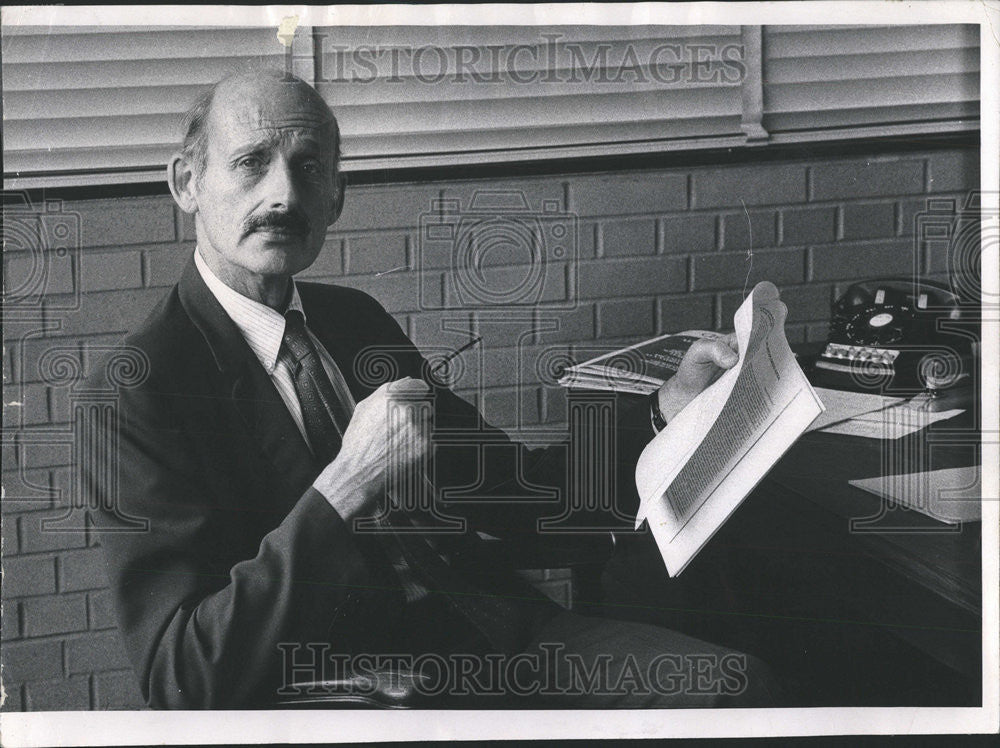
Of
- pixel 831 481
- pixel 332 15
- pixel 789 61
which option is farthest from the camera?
pixel 789 61

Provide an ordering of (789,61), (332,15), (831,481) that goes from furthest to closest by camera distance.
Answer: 1. (789,61)
2. (332,15)
3. (831,481)

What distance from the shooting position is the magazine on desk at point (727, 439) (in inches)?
54.1

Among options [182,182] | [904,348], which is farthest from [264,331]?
[904,348]

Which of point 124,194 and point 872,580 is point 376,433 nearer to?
point 124,194

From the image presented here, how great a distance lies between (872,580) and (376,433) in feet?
2.62

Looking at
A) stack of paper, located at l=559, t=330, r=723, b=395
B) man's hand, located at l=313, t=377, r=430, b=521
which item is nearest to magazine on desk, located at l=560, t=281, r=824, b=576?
stack of paper, located at l=559, t=330, r=723, b=395

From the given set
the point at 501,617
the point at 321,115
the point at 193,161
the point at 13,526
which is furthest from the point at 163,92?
the point at 501,617

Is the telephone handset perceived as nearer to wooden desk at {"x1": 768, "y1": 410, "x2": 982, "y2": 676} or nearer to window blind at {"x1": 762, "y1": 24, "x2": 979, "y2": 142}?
wooden desk at {"x1": 768, "y1": 410, "x2": 982, "y2": 676}

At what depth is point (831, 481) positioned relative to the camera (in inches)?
56.1

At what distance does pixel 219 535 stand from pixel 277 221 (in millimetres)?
474

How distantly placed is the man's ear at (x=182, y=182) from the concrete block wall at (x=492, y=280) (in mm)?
29

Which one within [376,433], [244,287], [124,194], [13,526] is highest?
[124,194]

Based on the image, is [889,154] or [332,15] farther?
[889,154]

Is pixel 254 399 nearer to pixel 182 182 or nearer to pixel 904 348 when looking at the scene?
pixel 182 182
